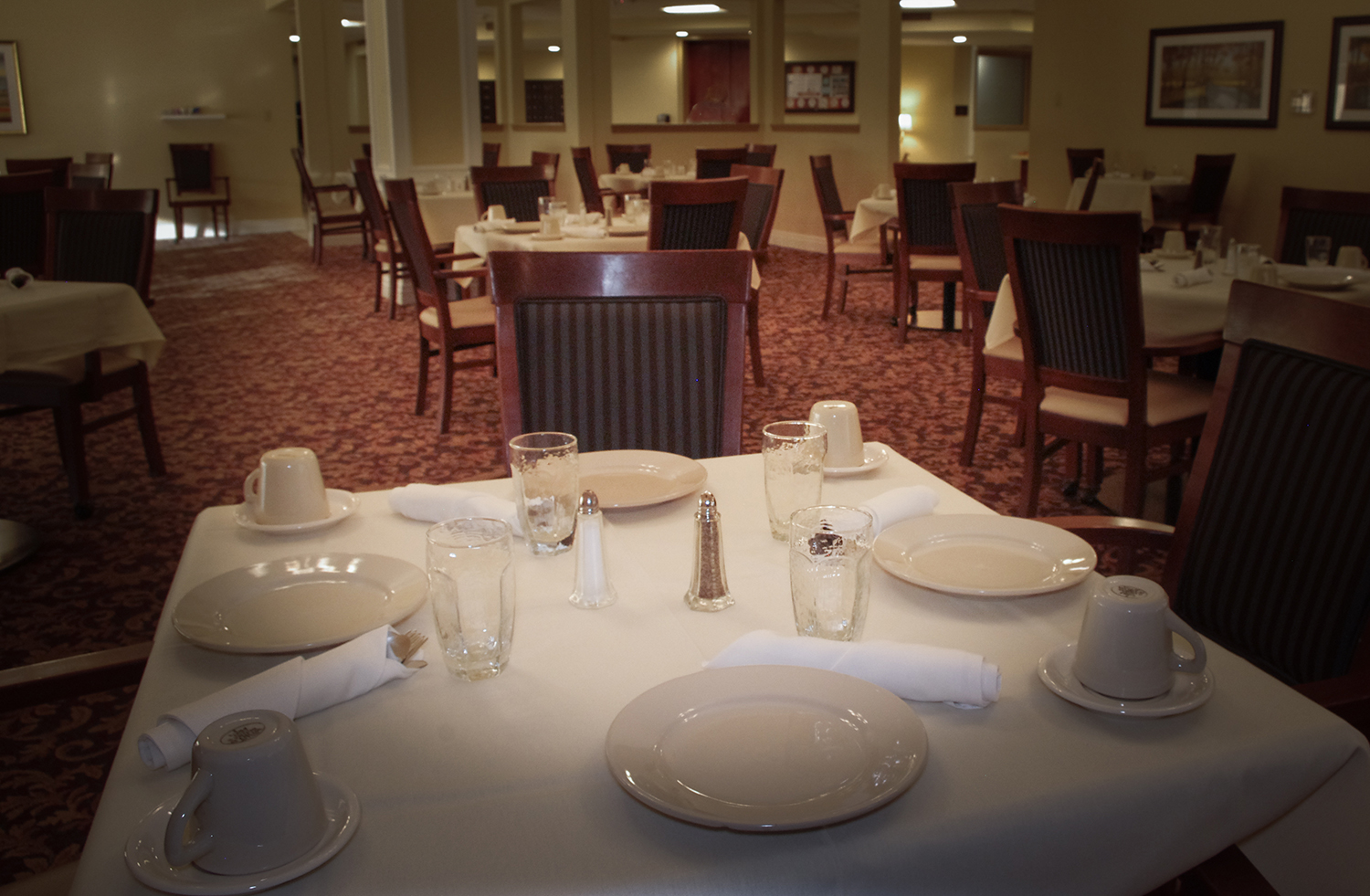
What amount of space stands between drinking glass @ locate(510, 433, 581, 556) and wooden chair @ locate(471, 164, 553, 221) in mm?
4849

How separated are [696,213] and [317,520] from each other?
9.60ft

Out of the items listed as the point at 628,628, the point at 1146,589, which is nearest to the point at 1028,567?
the point at 1146,589

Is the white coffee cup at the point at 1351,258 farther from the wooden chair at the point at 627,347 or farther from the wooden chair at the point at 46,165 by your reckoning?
the wooden chair at the point at 46,165

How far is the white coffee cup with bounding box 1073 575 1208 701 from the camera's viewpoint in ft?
3.08

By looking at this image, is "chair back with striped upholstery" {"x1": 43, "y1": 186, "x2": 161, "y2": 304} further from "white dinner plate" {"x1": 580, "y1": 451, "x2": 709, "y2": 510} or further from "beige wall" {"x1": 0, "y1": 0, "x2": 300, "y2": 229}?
"beige wall" {"x1": 0, "y1": 0, "x2": 300, "y2": 229}

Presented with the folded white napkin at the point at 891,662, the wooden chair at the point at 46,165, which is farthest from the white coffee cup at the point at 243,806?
the wooden chair at the point at 46,165

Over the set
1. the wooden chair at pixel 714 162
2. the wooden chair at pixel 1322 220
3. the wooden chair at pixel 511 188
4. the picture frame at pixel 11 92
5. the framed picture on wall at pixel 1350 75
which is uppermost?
the picture frame at pixel 11 92

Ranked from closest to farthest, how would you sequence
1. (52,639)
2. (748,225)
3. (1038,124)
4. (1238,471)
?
(1238,471) < (52,639) < (748,225) < (1038,124)

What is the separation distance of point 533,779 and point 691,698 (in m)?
0.15

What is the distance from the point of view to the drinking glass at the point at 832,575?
1047 mm

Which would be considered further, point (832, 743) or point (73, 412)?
point (73, 412)

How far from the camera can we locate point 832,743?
0.88 meters

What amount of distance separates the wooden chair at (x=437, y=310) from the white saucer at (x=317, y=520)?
278 centimetres

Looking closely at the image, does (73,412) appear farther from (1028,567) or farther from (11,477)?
(1028,567)
